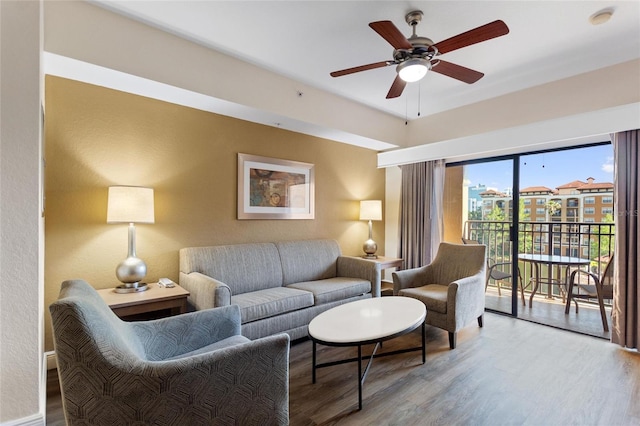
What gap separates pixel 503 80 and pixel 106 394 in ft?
13.3

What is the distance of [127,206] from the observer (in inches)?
94.8

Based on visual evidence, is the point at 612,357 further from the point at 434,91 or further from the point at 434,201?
the point at 434,91

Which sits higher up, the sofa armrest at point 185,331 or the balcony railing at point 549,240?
the balcony railing at point 549,240

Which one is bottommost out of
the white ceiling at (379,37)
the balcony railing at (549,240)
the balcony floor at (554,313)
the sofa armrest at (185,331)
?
the balcony floor at (554,313)

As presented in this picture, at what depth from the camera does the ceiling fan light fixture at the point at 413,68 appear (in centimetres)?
212

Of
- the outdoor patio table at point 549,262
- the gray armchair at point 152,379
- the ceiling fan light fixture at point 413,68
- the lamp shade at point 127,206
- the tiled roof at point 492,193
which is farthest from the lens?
the tiled roof at point 492,193

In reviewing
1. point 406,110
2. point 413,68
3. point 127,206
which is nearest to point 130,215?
point 127,206

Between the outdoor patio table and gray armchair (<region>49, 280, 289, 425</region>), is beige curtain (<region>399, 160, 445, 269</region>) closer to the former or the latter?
the outdoor patio table

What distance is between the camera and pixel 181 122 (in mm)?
3010

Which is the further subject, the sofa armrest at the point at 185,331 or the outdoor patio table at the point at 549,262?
the outdoor patio table at the point at 549,262

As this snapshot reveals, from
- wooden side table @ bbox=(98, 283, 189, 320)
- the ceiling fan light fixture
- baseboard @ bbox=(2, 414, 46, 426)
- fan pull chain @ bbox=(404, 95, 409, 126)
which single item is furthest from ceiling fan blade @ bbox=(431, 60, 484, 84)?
baseboard @ bbox=(2, 414, 46, 426)

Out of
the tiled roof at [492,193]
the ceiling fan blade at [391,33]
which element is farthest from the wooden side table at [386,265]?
Answer: the ceiling fan blade at [391,33]

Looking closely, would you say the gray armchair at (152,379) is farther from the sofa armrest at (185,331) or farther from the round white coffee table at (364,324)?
the round white coffee table at (364,324)

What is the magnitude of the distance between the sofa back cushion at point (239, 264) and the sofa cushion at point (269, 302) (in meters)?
0.14
